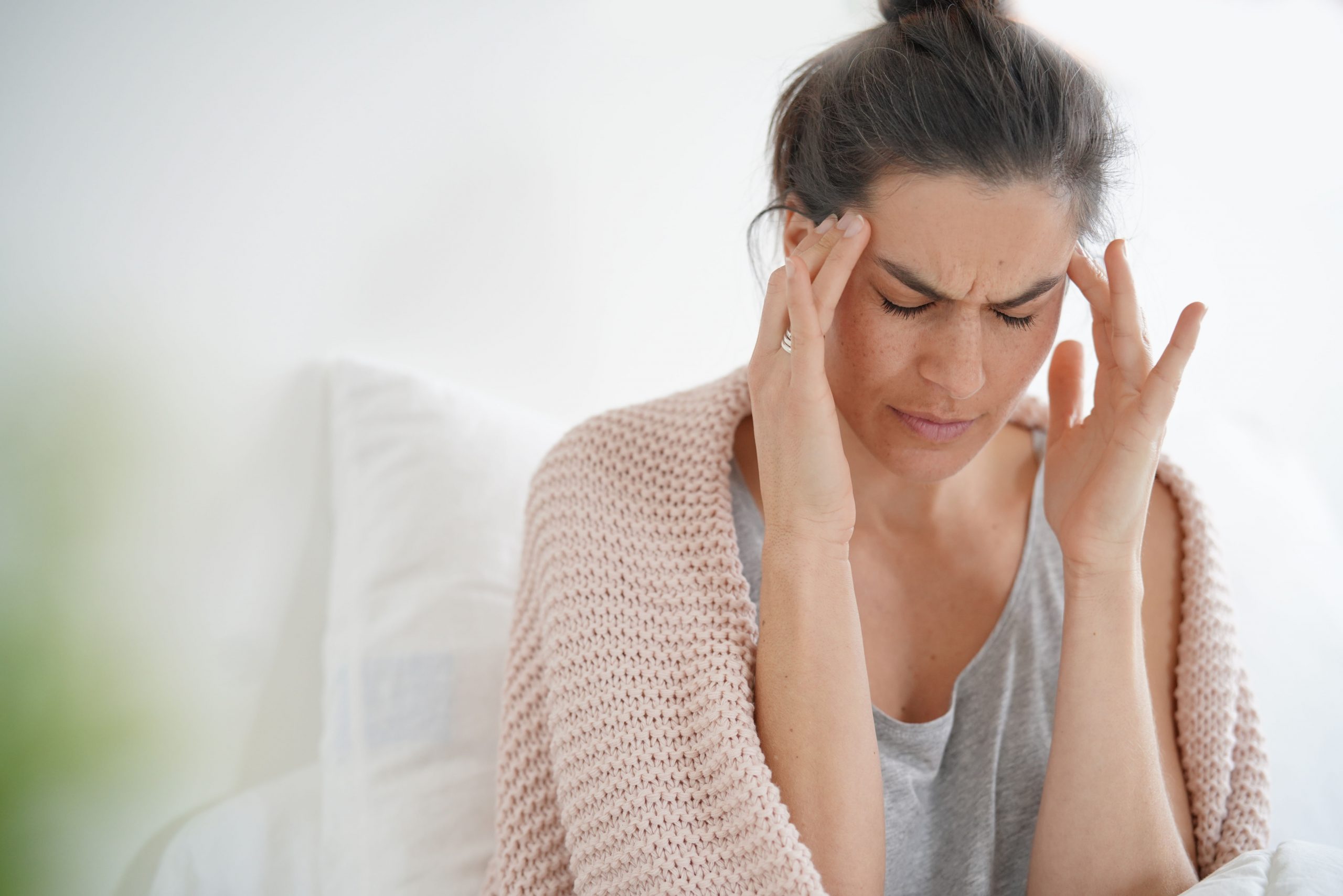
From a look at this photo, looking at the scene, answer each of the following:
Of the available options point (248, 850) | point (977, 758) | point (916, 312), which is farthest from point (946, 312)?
point (248, 850)

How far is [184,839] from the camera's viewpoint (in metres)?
→ 1.07

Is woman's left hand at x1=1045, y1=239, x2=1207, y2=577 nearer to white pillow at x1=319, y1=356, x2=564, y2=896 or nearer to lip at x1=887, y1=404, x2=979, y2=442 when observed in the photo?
lip at x1=887, y1=404, x2=979, y2=442

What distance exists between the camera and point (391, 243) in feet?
4.20

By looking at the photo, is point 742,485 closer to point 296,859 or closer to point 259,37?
point 296,859

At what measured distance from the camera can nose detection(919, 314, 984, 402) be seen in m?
0.88

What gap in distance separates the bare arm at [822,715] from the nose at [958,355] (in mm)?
204

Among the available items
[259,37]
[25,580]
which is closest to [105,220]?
[259,37]

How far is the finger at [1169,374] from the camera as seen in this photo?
932 mm

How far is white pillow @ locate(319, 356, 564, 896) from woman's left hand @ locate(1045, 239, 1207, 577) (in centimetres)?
70

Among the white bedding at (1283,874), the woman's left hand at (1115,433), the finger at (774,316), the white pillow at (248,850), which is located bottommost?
the white pillow at (248,850)

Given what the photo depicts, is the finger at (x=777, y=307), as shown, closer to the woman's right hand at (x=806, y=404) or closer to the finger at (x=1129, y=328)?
the woman's right hand at (x=806, y=404)

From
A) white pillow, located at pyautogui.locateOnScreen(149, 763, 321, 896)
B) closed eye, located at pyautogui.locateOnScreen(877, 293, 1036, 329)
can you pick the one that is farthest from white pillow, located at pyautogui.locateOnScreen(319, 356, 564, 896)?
closed eye, located at pyautogui.locateOnScreen(877, 293, 1036, 329)

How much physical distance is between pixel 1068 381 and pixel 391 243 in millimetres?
947

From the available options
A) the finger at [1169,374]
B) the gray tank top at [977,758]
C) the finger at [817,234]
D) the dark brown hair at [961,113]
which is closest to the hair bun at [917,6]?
the dark brown hair at [961,113]
